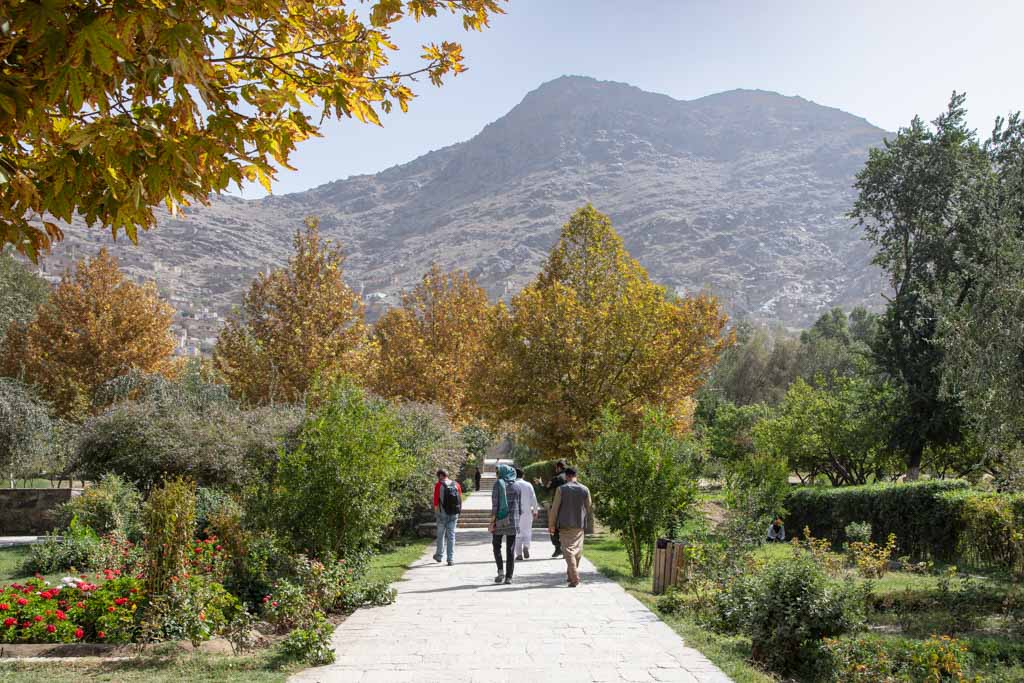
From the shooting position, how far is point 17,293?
3788cm

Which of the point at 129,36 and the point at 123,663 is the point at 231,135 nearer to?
the point at 129,36

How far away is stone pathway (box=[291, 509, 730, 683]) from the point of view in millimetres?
6473

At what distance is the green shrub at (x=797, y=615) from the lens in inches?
283

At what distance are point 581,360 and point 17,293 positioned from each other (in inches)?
1220

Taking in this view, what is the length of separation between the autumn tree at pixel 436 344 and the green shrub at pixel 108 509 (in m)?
13.9

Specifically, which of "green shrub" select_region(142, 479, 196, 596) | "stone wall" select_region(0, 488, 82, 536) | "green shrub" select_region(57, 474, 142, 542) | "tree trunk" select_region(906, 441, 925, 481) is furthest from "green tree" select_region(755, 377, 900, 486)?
"green shrub" select_region(142, 479, 196, 596)

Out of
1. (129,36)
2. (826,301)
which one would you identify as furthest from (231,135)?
(826,301)

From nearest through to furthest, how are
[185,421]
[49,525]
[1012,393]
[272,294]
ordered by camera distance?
[1012,393] → [185,421] → [49,525] → [272,294]

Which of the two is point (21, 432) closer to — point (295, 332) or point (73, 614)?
point (295, 332)

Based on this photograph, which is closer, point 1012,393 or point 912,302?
point 1012,393

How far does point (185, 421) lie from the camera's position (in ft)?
54.5

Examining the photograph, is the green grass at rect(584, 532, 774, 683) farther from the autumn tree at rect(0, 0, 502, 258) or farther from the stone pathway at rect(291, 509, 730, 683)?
the autumn tree at rect(0, 0, 502, 258)

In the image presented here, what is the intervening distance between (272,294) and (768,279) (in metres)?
143

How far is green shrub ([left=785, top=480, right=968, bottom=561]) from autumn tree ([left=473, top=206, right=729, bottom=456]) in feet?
16.2
